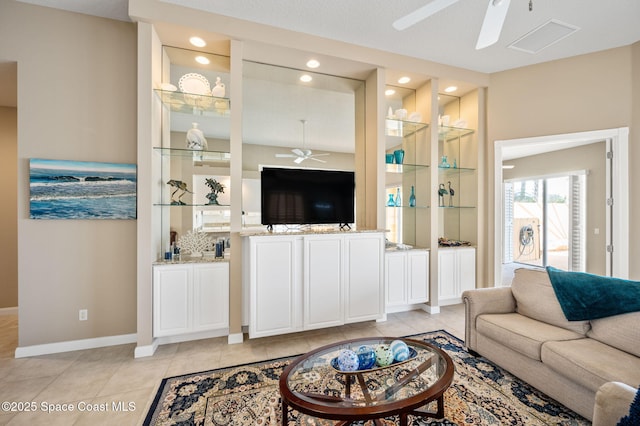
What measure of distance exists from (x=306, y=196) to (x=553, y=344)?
97.8 inches

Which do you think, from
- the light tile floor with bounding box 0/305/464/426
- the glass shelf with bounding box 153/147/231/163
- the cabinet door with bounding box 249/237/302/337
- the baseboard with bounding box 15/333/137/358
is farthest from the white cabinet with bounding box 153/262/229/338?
the glass shelf with bounding box 153/147/231/163

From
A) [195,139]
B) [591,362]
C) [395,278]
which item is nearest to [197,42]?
[195,139]

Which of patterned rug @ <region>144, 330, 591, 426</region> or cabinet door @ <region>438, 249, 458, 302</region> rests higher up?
cabinet door @ <region>438, 249, 458, 302</region>

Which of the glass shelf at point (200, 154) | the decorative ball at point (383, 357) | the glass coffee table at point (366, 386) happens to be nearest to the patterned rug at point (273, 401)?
the glass coffee table at point (366, 386)

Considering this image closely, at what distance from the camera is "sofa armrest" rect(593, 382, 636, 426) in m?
1.11

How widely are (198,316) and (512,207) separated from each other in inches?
310

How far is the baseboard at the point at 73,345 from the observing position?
2494 millimetres

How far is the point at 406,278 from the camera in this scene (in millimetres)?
3537

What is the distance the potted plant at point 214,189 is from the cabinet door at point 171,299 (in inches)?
30.5

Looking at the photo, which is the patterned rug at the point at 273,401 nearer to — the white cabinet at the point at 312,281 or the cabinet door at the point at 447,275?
the white cabinet at the point at 312,281

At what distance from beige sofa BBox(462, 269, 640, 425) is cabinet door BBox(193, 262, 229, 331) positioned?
2.40 meters

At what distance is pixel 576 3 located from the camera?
8.18 ft

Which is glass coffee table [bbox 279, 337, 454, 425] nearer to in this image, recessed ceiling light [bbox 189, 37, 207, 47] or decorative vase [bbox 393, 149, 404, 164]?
decorative vase [bbox 393, 149, 404, 164]

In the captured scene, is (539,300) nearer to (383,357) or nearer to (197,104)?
(383,357)
